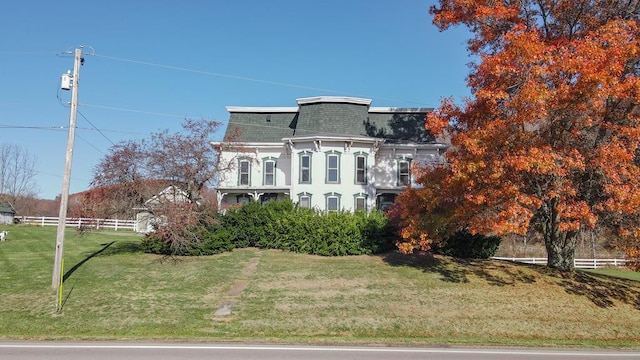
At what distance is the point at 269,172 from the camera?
32438 millimetres

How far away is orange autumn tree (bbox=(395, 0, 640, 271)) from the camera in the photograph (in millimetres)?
14625

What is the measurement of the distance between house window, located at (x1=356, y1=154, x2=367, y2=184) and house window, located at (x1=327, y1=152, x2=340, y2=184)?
132cm

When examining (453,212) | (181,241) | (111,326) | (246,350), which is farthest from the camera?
(181,241)

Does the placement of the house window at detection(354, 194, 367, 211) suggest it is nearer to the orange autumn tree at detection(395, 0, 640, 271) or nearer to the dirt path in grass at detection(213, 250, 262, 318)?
the dirt path in grass at detection(213, 250, 262, 318)

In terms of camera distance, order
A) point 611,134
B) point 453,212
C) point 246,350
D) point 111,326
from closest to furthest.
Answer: point 246,350 < point 111,326 < point 611,134 < point 453,212

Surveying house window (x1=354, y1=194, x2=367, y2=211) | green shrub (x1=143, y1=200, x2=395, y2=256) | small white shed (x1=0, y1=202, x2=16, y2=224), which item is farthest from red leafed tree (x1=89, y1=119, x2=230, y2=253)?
small white shed (x1=0, y1=202, x2=16, y2=224)

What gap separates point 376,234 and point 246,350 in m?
13.9

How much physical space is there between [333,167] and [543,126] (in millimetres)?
15337

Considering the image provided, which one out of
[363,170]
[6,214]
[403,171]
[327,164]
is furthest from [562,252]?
[6,214]

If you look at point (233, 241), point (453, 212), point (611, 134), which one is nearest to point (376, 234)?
point (453, 212)

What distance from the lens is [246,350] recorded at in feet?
34.8

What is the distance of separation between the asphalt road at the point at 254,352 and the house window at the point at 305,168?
19862mm

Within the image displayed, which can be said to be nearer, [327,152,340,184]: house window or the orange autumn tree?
the orange autumn tree

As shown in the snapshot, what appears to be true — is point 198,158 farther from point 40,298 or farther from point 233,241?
point 40,298
